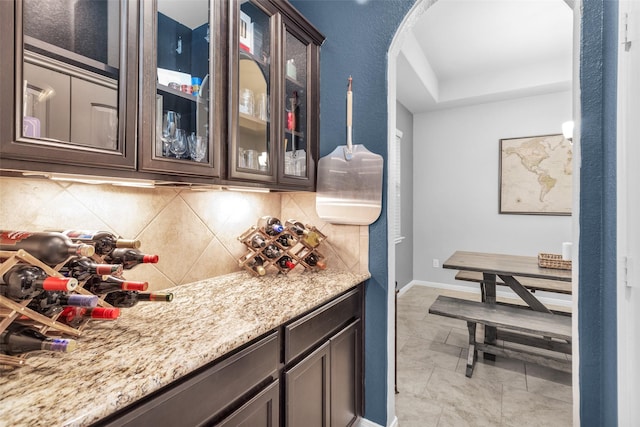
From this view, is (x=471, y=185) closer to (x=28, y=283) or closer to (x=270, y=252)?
(x=270, y=252)

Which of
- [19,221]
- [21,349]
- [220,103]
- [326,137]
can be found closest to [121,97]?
[220,103]

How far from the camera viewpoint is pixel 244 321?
104cm

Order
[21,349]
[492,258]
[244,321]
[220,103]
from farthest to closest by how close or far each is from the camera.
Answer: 1. [492,258]
2. [220,103]
3. [244,321]
4. [21,349]

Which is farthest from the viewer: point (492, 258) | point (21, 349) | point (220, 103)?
point (492, 258)

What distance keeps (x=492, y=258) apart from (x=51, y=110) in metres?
3.42

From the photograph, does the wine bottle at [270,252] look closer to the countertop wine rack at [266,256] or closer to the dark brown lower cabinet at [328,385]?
the countertop wine rack at [266,256]

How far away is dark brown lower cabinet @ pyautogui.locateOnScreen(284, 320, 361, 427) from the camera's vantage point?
4.00 ft

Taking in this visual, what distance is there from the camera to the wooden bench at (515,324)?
2.20 m

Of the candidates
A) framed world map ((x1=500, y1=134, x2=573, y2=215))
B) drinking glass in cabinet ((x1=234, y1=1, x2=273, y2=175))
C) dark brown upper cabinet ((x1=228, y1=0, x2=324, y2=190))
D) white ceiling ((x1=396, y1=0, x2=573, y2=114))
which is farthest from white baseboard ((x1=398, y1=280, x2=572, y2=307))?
drinking glass in cabinet ((x1=234, y1=1, x2=273, y2=175))

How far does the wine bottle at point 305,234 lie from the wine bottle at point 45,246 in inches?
40.9

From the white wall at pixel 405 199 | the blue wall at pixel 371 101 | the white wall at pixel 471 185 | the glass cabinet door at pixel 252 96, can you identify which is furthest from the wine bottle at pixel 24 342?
the white wall at pixel 471 185

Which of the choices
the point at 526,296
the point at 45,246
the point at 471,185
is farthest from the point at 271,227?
the point at 471,185

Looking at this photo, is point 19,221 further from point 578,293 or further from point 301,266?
point 578,293

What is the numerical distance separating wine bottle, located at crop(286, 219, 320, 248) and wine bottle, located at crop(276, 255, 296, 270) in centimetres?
14
